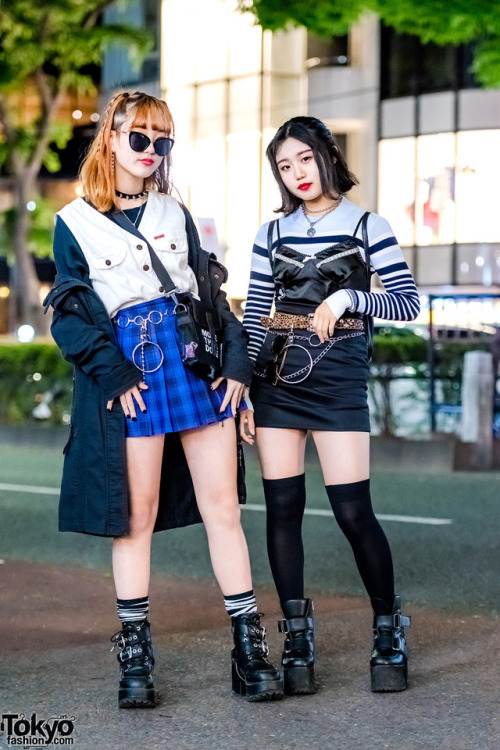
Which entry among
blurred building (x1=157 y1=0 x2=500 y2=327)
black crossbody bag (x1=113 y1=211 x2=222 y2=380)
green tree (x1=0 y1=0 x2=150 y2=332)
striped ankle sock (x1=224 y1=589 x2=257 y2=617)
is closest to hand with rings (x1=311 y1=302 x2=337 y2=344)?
black crossbody bag (x1=113 y1=211 x2=222 y2=380)

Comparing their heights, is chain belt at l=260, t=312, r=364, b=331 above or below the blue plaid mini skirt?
above

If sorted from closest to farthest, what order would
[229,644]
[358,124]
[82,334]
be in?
[82,334]
[229,644]
[358,124]

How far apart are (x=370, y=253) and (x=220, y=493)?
0.97 metres

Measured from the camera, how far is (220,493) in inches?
159

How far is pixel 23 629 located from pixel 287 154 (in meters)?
2.42

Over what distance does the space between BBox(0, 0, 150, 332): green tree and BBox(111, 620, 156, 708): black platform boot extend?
65.3 ft

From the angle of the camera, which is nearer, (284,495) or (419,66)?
(284,495)

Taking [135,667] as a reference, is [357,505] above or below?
above

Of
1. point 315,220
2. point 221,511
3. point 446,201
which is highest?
point 446,201

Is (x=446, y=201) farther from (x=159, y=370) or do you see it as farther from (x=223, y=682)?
(x=159, y=370)

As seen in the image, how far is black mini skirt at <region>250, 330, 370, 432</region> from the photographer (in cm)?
409

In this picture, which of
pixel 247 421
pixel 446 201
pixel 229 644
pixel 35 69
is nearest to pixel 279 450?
pixel 247 421

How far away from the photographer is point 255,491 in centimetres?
1024

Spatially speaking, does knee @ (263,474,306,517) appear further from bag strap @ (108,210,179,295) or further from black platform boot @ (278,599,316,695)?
bag strap @ (108,210,179,295)
